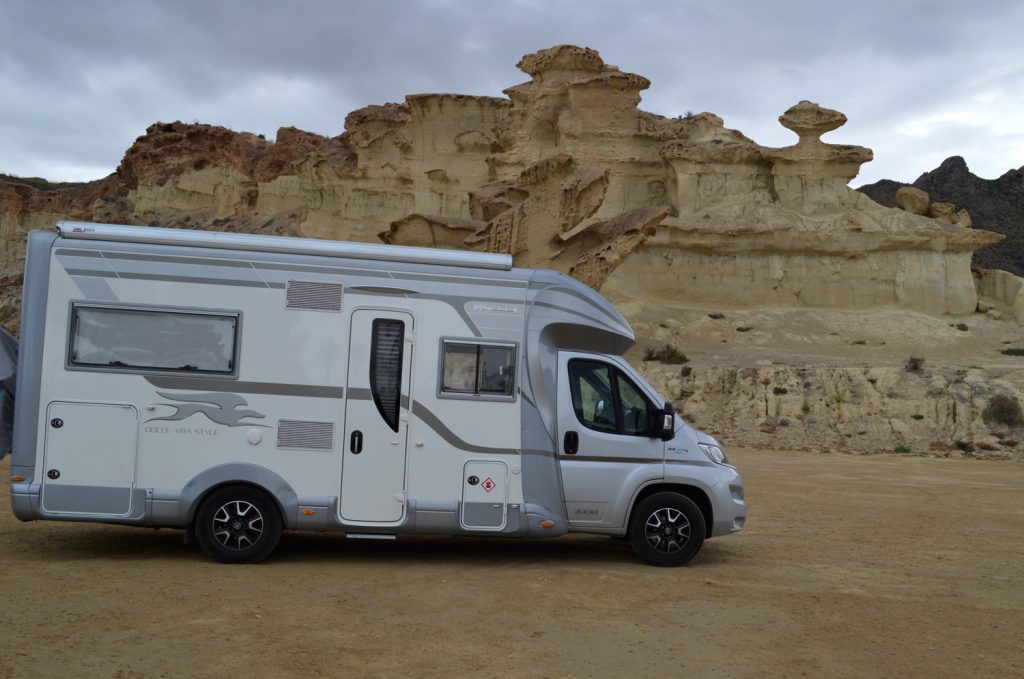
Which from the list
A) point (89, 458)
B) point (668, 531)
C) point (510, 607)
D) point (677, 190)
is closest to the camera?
point (510, 607)

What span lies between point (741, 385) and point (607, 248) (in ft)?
20.2

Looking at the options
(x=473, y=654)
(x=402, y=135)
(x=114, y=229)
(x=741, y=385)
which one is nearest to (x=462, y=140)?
(x=402, y=135)

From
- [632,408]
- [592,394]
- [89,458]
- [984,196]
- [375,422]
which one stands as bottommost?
[89,458]

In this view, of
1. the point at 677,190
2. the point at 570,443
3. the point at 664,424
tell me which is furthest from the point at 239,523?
the point at 677,190

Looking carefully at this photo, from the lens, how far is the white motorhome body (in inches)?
327

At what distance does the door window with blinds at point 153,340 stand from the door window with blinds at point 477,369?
2011 millimetres

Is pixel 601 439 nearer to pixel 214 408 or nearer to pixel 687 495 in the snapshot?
pixel 687 495

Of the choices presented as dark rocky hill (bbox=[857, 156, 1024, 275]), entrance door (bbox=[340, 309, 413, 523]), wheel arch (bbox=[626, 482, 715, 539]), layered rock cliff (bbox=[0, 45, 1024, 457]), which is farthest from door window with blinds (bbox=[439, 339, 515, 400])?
dark rocky hill (bbox=[857, 156, 1024, 275])

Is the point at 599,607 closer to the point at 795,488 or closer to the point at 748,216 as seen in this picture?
the point at 795,488

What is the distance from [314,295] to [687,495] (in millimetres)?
4265

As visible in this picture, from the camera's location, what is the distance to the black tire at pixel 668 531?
29.7 ft

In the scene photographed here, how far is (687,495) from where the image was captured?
9234 mm

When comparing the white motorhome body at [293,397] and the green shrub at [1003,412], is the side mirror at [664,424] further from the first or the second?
the green shrub at [1003,412]

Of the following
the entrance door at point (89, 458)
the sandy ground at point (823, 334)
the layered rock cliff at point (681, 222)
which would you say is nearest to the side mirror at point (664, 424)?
the entrance door at point (89, 458)
